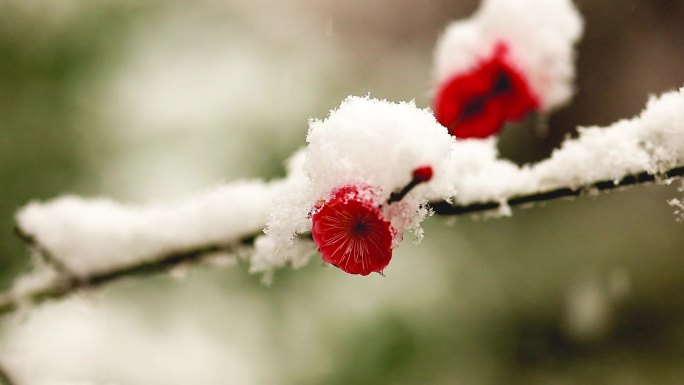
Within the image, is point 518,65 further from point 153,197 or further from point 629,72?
point 629,72

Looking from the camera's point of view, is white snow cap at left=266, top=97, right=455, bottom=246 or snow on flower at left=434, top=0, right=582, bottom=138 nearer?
white snow cap at left=266, top=97, right=455, bottom=246

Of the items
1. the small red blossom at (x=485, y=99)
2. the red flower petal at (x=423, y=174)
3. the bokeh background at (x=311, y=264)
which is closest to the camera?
the red flower petal at (x=423, y=174)

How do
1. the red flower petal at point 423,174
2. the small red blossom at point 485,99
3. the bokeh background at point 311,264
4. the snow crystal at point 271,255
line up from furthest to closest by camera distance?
the bokeh background at point 311,264 < the small red blossom at point 485,99 < the snow crystal at point 271,255 < the red flower petal at point 423,174

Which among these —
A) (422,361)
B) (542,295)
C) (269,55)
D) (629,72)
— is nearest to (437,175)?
(422,361)

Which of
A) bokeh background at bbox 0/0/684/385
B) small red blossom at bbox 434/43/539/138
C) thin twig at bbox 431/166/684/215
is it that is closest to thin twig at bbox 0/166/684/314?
thin twig at bbox 431/166/684/215

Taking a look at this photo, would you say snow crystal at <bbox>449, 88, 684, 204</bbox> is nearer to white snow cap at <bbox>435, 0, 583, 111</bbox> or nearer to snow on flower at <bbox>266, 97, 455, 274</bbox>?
snow on flower at <bbox>266, 97, 455, 274</bbox>

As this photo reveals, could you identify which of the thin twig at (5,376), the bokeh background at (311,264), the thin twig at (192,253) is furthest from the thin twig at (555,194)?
the bokeh background at (311,264)

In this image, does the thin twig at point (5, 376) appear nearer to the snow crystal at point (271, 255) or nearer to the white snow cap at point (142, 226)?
the white snow cap at point (142, 226)

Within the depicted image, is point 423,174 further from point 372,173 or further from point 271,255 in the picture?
point 271,255
